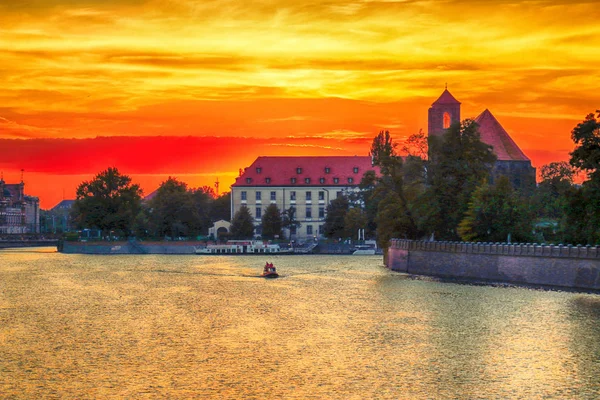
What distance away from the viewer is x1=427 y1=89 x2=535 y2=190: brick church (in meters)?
157

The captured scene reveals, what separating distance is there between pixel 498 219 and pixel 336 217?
85.7 meters

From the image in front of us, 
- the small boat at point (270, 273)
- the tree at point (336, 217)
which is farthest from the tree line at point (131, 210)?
the small boat at point (270, 273)

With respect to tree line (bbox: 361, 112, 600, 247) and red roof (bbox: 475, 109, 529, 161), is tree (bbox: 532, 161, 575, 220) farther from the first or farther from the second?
tree line (bbox: 361, 112, 600, 247)

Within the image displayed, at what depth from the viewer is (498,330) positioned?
4891cm

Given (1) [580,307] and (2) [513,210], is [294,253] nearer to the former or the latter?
(2) [513,210]

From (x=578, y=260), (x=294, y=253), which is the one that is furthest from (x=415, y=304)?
(x=294, y=253)

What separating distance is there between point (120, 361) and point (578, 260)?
136 ft

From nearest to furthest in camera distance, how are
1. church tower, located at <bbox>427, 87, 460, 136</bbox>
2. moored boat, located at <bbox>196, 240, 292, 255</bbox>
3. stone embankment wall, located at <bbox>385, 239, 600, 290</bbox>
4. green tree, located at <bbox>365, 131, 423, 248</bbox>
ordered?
1. stone embankment wall, located at <bbox>385, 239, 600, 290</bbox>
2. green tree, located at <bbox>365, 131, 423, 248</bbox>
3. moored boat, located at <bbox>196, 240, 292, 255</bbox>
4. church tower, located at <bbox>427, 87, 460, 136</bbox>

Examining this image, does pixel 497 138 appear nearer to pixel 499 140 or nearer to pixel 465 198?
pixel 499 140

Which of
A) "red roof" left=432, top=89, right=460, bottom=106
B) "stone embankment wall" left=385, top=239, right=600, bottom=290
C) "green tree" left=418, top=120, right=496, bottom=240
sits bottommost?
"stone embankment wall" left=385, top=239, right=600, bottom=290

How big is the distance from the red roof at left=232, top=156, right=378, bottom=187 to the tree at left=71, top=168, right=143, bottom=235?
2117 cm

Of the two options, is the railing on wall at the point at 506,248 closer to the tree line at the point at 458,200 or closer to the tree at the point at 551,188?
the tree line at the point at 458,200

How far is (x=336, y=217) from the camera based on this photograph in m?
177

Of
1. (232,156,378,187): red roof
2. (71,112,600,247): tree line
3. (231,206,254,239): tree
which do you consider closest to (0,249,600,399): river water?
(71,112,600,247): tree line
